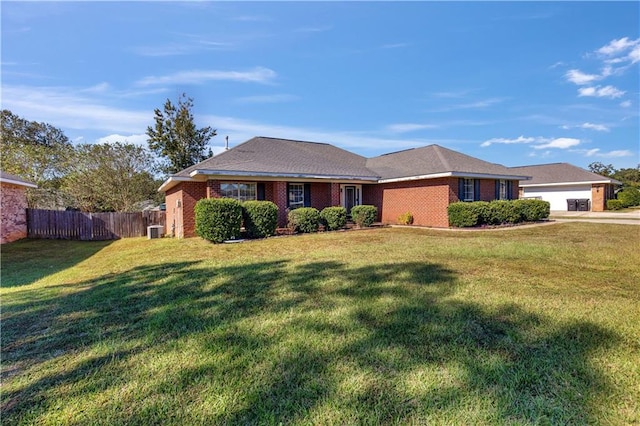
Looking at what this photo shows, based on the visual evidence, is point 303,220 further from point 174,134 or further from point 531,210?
point 174,134

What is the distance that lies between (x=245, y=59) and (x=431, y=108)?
12843 millimetres

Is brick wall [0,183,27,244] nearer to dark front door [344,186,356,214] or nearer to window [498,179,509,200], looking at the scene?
dark front door [344,186,356,214]

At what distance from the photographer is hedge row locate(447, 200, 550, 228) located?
1452 centimetres

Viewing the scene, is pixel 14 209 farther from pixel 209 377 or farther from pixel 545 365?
pixel 545 365

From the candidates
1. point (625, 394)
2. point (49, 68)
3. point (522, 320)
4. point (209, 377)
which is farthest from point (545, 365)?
point (49, 68)

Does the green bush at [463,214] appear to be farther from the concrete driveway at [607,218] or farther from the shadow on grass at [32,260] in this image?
the shadow on grass at [32,260]

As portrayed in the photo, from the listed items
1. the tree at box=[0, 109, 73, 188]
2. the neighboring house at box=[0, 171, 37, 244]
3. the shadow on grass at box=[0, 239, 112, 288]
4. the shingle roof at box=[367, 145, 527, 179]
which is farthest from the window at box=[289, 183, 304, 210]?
the tree at box=[0, 109, 73, 188]

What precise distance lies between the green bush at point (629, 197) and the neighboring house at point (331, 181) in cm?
1612

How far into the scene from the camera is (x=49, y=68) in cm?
1000

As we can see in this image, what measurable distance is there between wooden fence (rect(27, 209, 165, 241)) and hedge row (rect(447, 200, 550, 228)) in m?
17.5

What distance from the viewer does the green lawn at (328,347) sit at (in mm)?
2123

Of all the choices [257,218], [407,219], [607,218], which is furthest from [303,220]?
[607,218]

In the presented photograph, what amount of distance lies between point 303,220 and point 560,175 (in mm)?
27619

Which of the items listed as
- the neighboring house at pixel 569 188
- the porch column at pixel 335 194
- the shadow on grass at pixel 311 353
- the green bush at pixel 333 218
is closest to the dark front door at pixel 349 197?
the porch column at pixel 335 194
